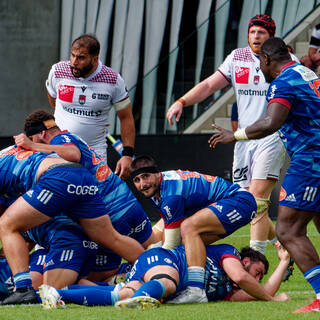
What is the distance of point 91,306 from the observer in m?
5.40

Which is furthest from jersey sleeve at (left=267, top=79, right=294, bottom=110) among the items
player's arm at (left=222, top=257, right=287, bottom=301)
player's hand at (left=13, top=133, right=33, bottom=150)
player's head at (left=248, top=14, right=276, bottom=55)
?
player's head at (left=248, top=14, right=276, bottom=55)

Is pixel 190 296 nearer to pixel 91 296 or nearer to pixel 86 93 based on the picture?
pixel 91 296

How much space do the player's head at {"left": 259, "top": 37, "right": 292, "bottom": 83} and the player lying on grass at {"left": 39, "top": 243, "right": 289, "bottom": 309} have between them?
1396 millimetres

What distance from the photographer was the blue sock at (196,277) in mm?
5699

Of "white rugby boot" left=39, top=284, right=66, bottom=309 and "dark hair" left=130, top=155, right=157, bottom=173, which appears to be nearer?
"white rugby boot" left=39, top=284, right=66, bottom=309

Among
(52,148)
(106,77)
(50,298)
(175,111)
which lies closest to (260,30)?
(175,111)

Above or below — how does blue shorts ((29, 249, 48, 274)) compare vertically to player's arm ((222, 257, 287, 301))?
below

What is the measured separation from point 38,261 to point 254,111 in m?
2.69

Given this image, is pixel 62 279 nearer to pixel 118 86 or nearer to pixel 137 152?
pixel 118 86

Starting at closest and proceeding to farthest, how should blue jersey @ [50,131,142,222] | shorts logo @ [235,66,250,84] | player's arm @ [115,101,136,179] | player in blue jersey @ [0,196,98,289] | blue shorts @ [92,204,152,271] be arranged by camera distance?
player in blue jersey @ [0,196,98,289], blue jersey @ [50,131,142,222], blue shorts @ [92,204,152,271], player's arm @ [115,101,136,179], shorts logo @ [235,66,250,84]

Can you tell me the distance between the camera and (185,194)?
6.21m

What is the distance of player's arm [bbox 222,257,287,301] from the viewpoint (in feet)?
18.4

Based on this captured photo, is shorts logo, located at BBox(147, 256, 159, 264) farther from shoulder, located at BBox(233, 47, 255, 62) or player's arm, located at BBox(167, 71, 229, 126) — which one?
shoulder, located at BBox(233, 47, 255, 62)

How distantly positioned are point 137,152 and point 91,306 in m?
7.04
